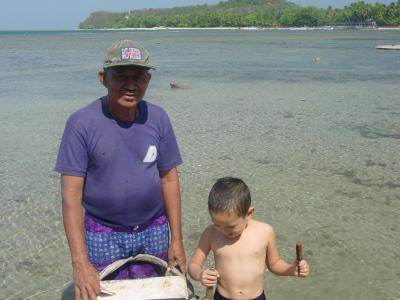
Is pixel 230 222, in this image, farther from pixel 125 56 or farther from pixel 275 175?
pixel 275 175

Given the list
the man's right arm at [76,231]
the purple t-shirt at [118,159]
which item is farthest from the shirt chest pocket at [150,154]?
the man's right arm at [76,231]

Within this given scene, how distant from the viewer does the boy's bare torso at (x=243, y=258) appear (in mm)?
2752

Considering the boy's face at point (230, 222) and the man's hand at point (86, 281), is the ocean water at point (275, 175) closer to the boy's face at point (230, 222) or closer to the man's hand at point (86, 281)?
the boy's face at point (230, 222)

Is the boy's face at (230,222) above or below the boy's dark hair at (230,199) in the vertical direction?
below

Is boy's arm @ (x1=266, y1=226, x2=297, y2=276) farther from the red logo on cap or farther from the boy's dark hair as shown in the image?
the red logo on cap

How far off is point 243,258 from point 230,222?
0.29m

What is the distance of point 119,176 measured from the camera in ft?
8.63

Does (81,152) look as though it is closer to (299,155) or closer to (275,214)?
(275,214)

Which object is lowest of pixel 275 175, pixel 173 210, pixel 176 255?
pixel 275 175

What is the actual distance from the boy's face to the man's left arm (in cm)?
31

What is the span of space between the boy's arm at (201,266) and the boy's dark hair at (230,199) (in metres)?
0.30

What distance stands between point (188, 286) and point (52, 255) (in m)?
2.99

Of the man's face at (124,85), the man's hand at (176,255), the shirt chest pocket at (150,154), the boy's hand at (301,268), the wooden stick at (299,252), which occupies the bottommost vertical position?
the man's hand at (176,255)

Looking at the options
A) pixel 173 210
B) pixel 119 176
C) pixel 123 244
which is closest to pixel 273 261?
pixel 173 210
